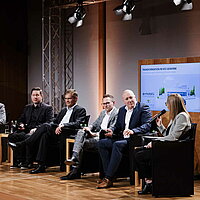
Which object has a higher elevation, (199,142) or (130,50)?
(130,50)

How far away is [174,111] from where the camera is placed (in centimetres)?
586

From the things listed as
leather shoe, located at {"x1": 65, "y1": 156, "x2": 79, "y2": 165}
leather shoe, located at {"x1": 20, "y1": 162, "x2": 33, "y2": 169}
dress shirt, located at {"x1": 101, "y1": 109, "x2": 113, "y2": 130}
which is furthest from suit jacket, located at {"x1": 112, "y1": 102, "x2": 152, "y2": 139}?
leather shoe, located at {"x1": 20, "y1": 162, "x2": 33, "y2": 169}

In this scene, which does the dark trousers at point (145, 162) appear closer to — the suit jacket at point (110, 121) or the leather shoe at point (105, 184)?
the leather shoe at point (105, 184)

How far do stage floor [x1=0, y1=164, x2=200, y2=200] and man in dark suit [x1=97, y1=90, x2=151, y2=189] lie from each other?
0.24 m

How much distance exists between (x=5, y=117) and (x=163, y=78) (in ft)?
9.83

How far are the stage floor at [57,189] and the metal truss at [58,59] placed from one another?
8.12ft

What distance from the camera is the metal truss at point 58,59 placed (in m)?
9.55

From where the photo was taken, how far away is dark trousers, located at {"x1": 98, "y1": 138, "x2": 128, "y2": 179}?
6344mm

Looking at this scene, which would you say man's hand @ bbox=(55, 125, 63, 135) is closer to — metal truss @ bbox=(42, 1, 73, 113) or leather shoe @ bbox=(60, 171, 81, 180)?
leather shoe @ bbox=(60, 171, 81, 180)

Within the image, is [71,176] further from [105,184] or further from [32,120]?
[32,120]

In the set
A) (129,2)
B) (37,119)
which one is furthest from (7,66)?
(129,2)

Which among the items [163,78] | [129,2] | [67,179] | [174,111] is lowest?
[67,179]

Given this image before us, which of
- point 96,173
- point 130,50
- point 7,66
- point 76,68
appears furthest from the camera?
point 7,66

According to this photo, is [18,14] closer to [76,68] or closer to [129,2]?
[76,68]
